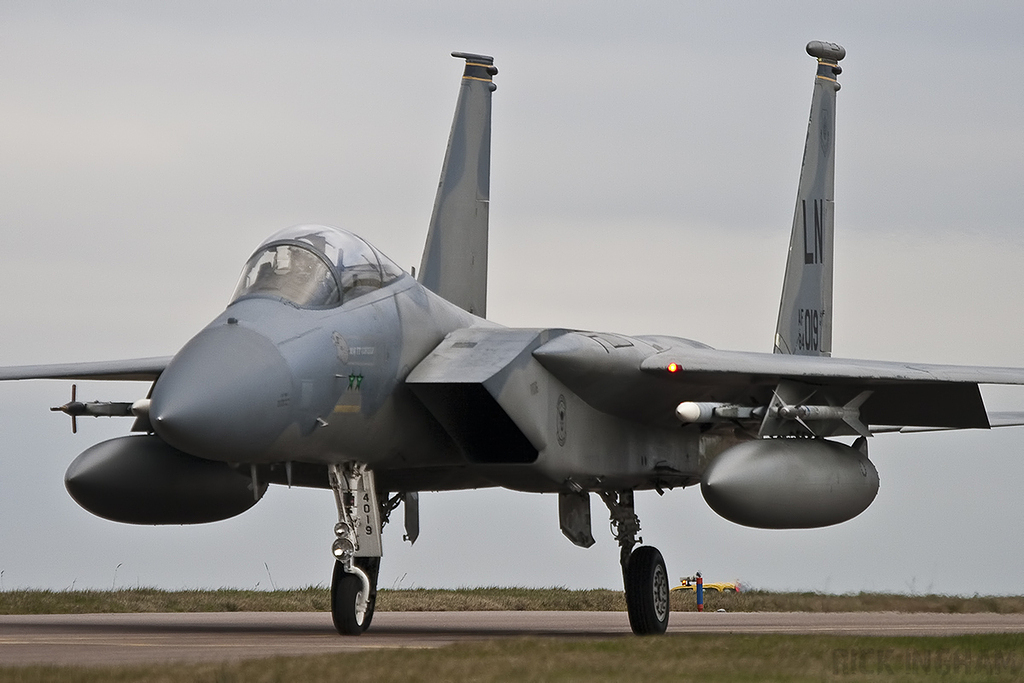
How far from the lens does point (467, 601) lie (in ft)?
69.5

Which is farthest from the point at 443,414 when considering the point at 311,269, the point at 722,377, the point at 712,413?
the point at 722,377

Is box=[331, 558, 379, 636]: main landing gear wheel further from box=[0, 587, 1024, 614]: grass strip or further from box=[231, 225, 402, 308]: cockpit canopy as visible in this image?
box=[0, 587, 1024, 614]: grass strip

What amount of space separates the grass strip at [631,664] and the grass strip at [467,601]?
26.7 ft

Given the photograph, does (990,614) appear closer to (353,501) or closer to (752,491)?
(752,491)

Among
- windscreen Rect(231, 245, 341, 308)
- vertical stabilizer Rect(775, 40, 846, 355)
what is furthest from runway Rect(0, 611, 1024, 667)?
vertical stabilizer Rect(775, 40, 846, 355)

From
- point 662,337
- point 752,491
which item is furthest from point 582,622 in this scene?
point 752,491

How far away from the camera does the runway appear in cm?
945

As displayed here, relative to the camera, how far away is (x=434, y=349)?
12516mm

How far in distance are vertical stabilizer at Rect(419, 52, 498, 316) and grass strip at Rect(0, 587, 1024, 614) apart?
420cm

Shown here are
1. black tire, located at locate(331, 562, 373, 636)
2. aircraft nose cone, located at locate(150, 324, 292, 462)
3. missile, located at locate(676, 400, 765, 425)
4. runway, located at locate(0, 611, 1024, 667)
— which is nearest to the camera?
runway, located at locate(0, 611, 1024, 667)

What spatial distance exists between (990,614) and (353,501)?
11.6m

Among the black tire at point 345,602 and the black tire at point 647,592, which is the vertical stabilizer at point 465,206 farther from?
the black tire at point 345,602

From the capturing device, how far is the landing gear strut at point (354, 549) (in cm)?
1143

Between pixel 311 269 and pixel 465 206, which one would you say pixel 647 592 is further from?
pixel 465 206
